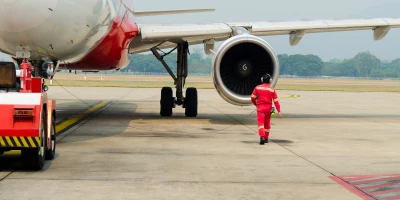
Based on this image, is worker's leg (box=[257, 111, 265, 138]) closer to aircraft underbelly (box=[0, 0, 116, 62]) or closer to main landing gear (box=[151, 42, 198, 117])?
aircraft underbelly (box=[0, 0, 116, 62])

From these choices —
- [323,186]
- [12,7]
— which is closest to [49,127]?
[12,7]

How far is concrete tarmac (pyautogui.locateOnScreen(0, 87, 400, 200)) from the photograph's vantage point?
20.2ft

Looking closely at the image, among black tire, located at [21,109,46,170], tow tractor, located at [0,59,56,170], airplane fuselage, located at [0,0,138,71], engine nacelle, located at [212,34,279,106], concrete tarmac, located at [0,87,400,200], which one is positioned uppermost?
airplane fuselage, located at [0,0,138,71]

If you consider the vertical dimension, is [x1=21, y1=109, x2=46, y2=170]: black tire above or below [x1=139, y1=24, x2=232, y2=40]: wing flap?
below

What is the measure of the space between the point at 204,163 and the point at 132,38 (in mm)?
6725

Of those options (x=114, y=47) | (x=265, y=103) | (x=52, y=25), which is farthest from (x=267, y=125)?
(x=114, y=47)

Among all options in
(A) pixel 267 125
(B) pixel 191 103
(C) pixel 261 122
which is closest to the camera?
(C) pixel 261 122

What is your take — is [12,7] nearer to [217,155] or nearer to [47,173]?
→ [47,173]

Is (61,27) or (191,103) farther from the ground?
(61,27)

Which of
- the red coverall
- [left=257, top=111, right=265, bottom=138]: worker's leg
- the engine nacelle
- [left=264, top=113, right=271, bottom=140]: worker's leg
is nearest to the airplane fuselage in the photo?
the engine nacelle

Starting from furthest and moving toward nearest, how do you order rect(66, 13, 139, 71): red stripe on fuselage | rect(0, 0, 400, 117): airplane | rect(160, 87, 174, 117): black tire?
rect(160, 87, 174, 117): black tire, rect(66, 13, 139, 71): red stripe on fuselage, rect(0, 0, 400, 117): airplane

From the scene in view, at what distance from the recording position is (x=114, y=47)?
13297 mm

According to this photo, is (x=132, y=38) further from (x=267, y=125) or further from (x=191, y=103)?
(x=267, y=125)

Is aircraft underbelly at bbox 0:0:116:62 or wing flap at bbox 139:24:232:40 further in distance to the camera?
wing flap at bbox 139:24:232:40
